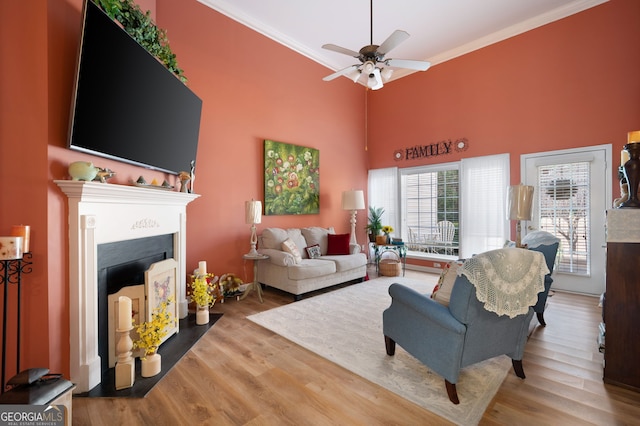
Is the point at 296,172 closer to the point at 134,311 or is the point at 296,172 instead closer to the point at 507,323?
the point at 134,311

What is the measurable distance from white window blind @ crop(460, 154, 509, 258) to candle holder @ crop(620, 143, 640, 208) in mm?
2961

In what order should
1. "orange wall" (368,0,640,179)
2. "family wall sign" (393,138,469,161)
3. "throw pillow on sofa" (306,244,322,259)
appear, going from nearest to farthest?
"orange wall" (368,0,640,179) < "throw pillow on sofa" (306,244,322,259) < "family wall sign" (393,138,469,161)

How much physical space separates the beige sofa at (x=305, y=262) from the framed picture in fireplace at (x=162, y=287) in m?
1.53

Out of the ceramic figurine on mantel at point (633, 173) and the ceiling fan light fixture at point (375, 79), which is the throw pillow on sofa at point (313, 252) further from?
the ceramic figurine on mantel at point (633, 173)

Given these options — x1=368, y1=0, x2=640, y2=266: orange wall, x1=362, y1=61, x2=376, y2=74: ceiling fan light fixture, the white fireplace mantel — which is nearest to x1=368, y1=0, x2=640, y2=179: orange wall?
x1=368, y1=0, x2=640, y2=266: orange wall

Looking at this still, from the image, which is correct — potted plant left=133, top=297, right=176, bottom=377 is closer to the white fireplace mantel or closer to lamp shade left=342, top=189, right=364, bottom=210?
the white fireplace mantel

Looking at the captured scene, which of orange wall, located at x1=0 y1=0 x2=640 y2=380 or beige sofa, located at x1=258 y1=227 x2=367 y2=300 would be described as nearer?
orange wall, located at x1=0 y1=0 x2=640 y2=380

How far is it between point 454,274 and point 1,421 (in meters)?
2.60

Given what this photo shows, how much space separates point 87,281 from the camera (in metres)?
2.01

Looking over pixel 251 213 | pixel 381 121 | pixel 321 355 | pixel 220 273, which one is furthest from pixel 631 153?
pixel 381 121

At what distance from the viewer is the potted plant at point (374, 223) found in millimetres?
6156

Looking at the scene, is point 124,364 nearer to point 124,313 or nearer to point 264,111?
point 124,313

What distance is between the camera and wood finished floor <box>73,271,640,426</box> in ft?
5.78

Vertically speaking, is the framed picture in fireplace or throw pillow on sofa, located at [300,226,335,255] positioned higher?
throw pillow on sofa, located at [300,226,335,255]
